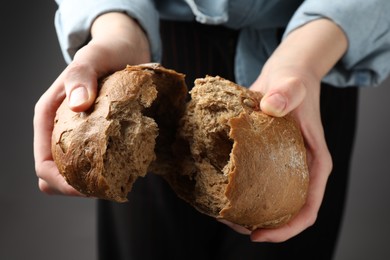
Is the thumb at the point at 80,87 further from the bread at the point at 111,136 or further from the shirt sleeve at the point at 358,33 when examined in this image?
the shirt sleeve at the point at 358,33

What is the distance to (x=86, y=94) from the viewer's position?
107 cm

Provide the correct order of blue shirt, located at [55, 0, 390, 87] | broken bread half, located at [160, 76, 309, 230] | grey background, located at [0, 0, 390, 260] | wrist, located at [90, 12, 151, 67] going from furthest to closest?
grey background, located at [0, 0, 390, 260] < blue shirt, located at [55, 0, 390, 87] < wrist, located at [90, 12, 151, 67] < broken bread half, located at [160, 76, 309, 230]

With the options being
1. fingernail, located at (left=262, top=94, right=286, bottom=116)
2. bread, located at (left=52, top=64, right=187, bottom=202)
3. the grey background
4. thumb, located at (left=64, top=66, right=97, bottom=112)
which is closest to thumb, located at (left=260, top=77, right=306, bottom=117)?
fingernail, located at (left=262, top=94, right=286, bottom=116)

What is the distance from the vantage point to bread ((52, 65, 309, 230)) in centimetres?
104

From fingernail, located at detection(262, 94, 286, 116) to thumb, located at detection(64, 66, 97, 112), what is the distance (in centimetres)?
31

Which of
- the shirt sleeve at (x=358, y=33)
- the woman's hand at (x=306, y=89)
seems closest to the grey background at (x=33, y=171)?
the shirt sleeve at (x=358, y=33)

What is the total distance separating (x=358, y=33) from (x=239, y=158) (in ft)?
1.66

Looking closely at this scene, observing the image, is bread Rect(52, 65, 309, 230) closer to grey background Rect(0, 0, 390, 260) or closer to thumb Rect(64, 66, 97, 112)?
thumb Rect(64, 66, 97, 112)

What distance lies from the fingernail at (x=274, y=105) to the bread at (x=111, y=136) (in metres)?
0.18

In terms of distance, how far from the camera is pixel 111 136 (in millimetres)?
1077

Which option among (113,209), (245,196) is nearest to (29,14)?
(113,209)

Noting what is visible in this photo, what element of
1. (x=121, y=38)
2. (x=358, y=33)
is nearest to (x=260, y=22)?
(x=358, y=33)

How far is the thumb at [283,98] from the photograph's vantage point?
109 cm

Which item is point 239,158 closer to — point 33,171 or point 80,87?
point 80,87
